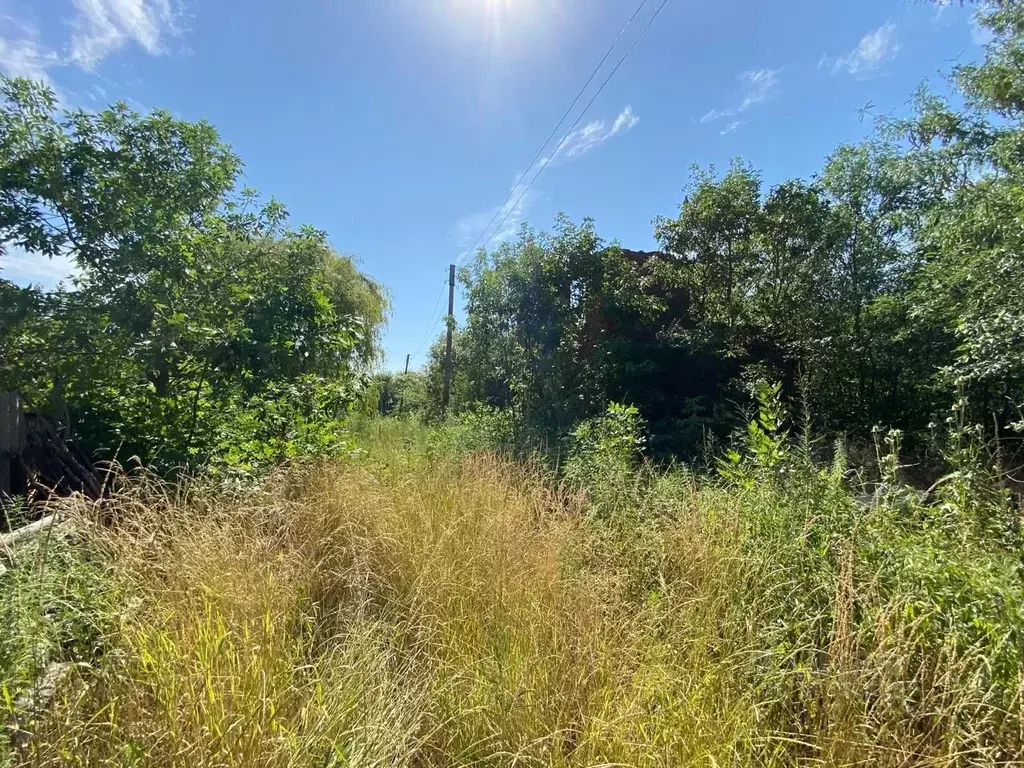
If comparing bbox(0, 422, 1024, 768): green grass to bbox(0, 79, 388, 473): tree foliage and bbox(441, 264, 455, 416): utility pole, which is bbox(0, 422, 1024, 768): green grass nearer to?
bbox(0, 79, 388, 473): tree foliage

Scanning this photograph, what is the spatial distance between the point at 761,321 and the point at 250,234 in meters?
7.85

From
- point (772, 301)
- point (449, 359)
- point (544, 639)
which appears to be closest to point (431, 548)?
point (544, 639)

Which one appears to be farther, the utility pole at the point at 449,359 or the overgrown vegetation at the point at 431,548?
the utility pole at the point at 449,359

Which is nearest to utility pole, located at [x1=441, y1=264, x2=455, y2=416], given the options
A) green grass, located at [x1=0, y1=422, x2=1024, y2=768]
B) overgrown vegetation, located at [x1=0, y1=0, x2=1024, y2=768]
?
overgrown vegetation, located at [x1=0, y1=0, x2=1024, y2=768]

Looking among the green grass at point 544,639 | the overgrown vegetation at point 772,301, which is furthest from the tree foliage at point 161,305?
the overgrown vegetation at point 772,301

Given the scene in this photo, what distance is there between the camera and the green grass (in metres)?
1.48

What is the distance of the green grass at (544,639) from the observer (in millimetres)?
1480

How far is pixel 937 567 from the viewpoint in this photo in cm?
188

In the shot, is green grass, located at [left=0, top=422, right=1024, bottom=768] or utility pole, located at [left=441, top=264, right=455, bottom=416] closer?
green grass, located at [left=0, top=422, right=1024, bottom=768]

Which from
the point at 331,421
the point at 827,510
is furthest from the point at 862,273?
the point at 331,421

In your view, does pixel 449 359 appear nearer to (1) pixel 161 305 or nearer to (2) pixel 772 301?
(2) pixel 772 301

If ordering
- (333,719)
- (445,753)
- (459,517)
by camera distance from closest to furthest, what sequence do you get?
1. (333,719)
2. (445,753)
3. (459,517)

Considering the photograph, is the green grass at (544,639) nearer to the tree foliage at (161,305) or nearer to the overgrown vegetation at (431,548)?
the overgrown vegetation at (431,548)

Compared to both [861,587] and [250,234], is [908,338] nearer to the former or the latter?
[861,587]
